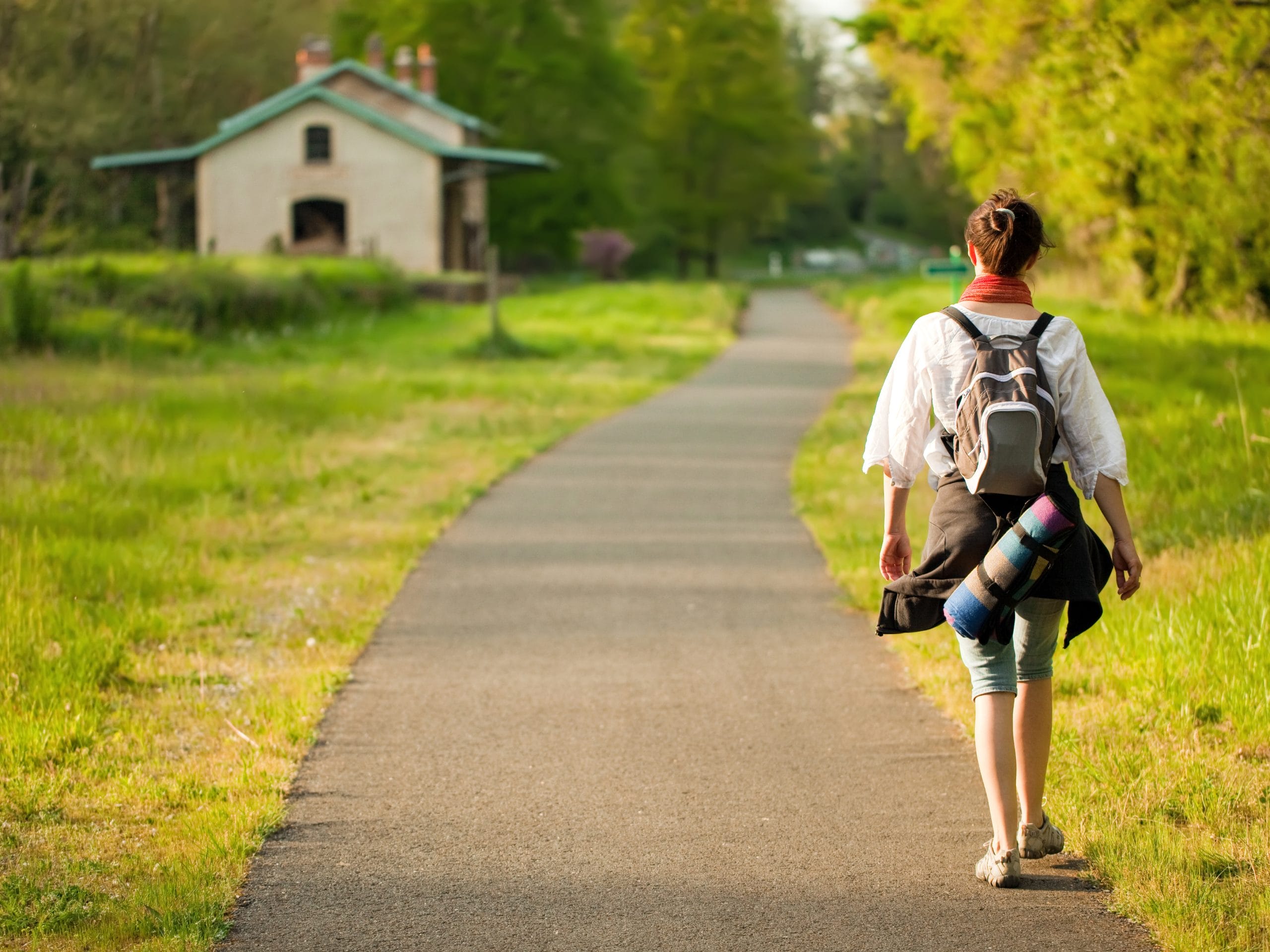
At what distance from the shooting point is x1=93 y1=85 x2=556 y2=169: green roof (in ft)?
139

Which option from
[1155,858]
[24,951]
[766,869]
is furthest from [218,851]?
[1155,858]

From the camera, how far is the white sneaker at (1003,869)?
14.1 ft

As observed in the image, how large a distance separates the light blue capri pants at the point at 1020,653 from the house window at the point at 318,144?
1627 inches

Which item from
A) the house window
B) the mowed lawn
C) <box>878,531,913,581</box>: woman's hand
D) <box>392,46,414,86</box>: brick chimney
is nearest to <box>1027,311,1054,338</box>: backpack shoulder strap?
<box>878,531,913,581</box>: woman's hand

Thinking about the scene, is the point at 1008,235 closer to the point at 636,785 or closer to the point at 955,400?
the point at 955,400

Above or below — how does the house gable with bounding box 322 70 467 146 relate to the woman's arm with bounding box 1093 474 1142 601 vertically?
above

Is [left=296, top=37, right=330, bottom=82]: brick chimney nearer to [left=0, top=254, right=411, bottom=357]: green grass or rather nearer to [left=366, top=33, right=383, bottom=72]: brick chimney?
[left=366, top=33, right=383, bottom=72]: brick chimney

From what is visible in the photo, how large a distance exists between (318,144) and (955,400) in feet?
136

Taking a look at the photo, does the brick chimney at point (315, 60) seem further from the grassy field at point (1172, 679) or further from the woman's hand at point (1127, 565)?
the woman's hand at point (1127, 565)

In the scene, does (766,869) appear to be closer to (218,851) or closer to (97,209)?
(218,851)

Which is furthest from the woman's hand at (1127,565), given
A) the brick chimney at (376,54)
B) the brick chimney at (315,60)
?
the brick chimney at (376,54)

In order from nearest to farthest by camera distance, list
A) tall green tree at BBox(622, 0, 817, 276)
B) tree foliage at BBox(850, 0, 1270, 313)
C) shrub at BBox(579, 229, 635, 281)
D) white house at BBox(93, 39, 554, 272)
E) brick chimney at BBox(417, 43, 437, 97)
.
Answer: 1. tree foliage at BBox(850, 0, 1270, 313)
2. white house at BBox(93, 39, 554, 272)
3. brick chimney at BBox(417, 43, 437, 97)
4. shrub at BBox(579, 229, 635, 281)
5. tall green tree at BBox(622, 0, 817, 276)

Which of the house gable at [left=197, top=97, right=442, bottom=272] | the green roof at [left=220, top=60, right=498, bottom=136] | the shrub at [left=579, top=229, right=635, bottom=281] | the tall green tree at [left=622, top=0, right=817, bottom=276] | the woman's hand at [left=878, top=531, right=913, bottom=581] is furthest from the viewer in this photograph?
the tall green tree at [left=622, top=0, right=817, bottom=276]

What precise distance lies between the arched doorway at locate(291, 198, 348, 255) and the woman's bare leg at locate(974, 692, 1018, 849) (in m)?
40.4
